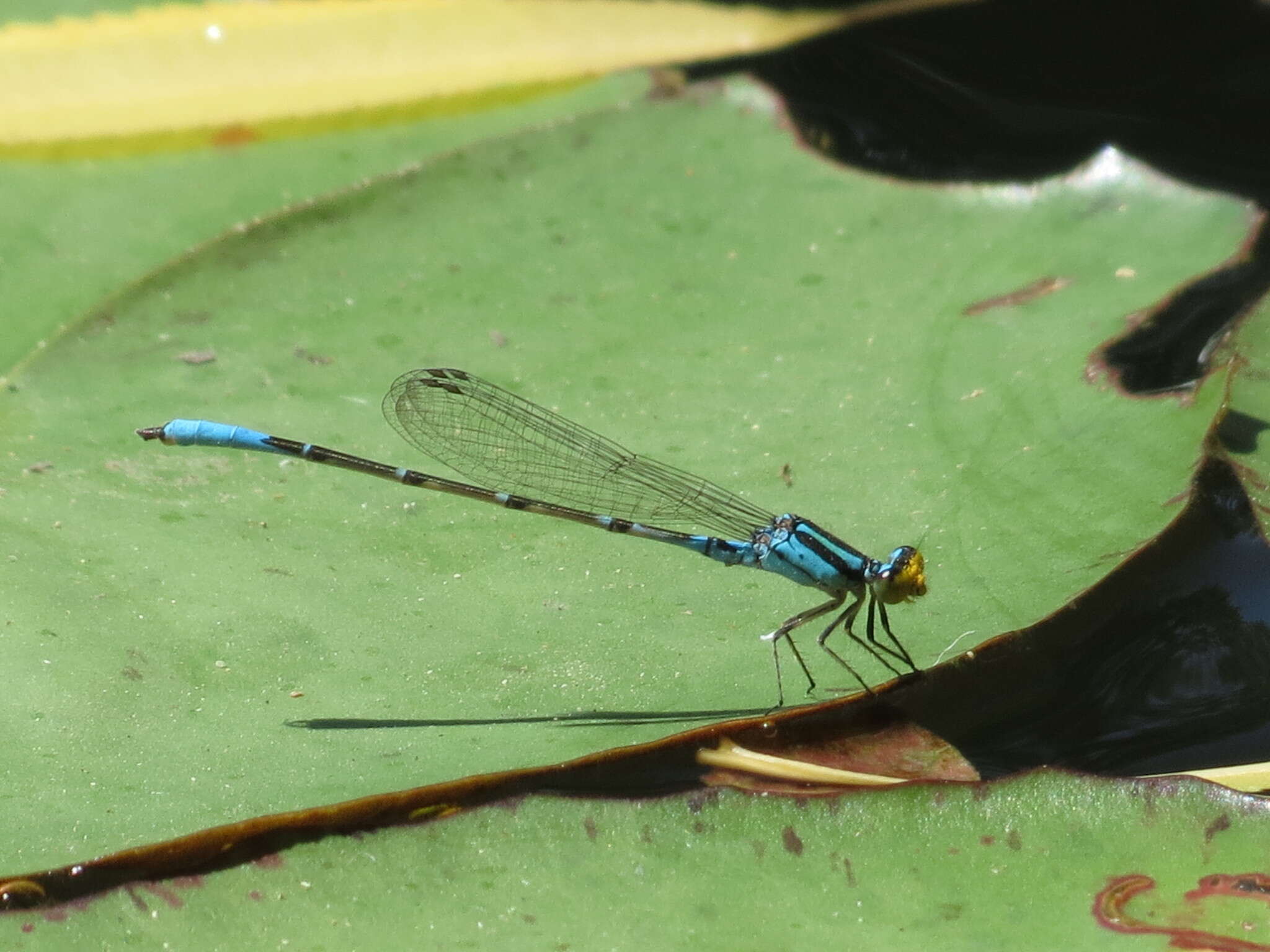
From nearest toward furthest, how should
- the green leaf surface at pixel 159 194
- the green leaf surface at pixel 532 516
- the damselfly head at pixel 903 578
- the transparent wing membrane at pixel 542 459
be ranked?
the green leaf surface at pixel 532 516 < the damselfly head at pixel 903 578 < the transparent wing membrane at pixel 542 459 < the green leaf surface at pixel 159 194

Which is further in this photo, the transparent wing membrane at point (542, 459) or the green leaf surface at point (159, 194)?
the green leaf surface at point (159, 194)

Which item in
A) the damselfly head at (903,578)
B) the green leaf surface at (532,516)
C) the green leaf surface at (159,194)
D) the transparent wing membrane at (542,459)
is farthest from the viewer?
the green leaf surface at (159,194)

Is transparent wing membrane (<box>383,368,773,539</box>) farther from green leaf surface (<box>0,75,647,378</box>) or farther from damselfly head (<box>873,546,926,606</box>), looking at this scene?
green leaf surface (<box>0,75,647,378</box>)

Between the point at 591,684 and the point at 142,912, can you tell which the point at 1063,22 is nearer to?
the point at 591,684

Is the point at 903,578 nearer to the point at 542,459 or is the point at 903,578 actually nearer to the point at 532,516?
the point at 532,516

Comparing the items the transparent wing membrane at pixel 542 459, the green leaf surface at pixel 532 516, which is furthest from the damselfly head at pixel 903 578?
the transparent wing membrane at pixel 542 459

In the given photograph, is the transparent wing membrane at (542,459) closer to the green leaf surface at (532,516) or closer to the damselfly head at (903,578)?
the green leaf surface at (532,516)

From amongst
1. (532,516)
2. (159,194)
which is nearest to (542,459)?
(532,516)

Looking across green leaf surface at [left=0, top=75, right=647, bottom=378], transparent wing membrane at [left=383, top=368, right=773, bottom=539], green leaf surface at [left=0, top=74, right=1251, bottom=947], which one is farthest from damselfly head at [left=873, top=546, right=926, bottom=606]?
green leaf surface at [left=0, top=75, right=647, bottom=378]
